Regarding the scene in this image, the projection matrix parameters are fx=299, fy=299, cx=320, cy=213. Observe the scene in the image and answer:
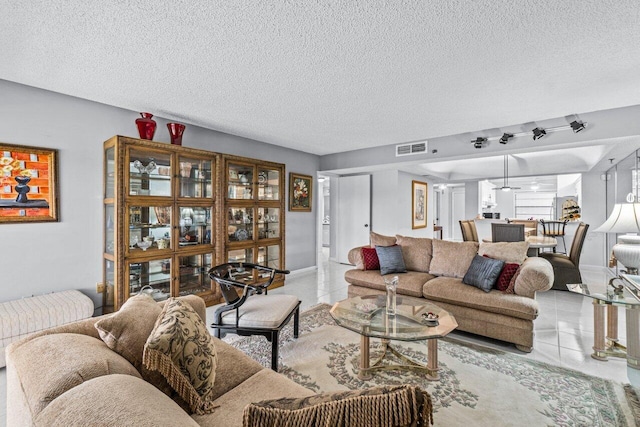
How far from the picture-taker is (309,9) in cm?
169

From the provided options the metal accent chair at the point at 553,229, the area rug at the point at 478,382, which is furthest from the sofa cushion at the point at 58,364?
the metal accent chair at the point at 553,229

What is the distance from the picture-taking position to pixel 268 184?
477 cm

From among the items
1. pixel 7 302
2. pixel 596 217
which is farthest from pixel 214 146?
pixel 596 217

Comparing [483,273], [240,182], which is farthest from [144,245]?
[483,273]

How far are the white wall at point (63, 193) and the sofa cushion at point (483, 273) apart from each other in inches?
160

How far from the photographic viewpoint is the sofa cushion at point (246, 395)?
1.17 m

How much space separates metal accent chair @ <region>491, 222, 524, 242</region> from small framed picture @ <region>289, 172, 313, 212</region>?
11.0 ft

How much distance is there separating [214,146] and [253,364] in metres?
3.52

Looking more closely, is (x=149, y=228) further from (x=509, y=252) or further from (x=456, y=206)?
(x=456, y=206)

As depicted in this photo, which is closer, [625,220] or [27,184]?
[625,220]

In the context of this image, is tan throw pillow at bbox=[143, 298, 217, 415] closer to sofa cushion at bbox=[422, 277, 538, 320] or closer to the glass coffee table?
the glass coffee table

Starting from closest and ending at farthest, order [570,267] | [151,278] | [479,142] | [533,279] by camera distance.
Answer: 1. [533,279]
2. [151,278]
3. [479,142]
4. [570,267]

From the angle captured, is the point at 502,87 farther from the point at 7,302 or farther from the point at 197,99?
the point at 7,302

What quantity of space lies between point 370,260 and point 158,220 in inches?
105
